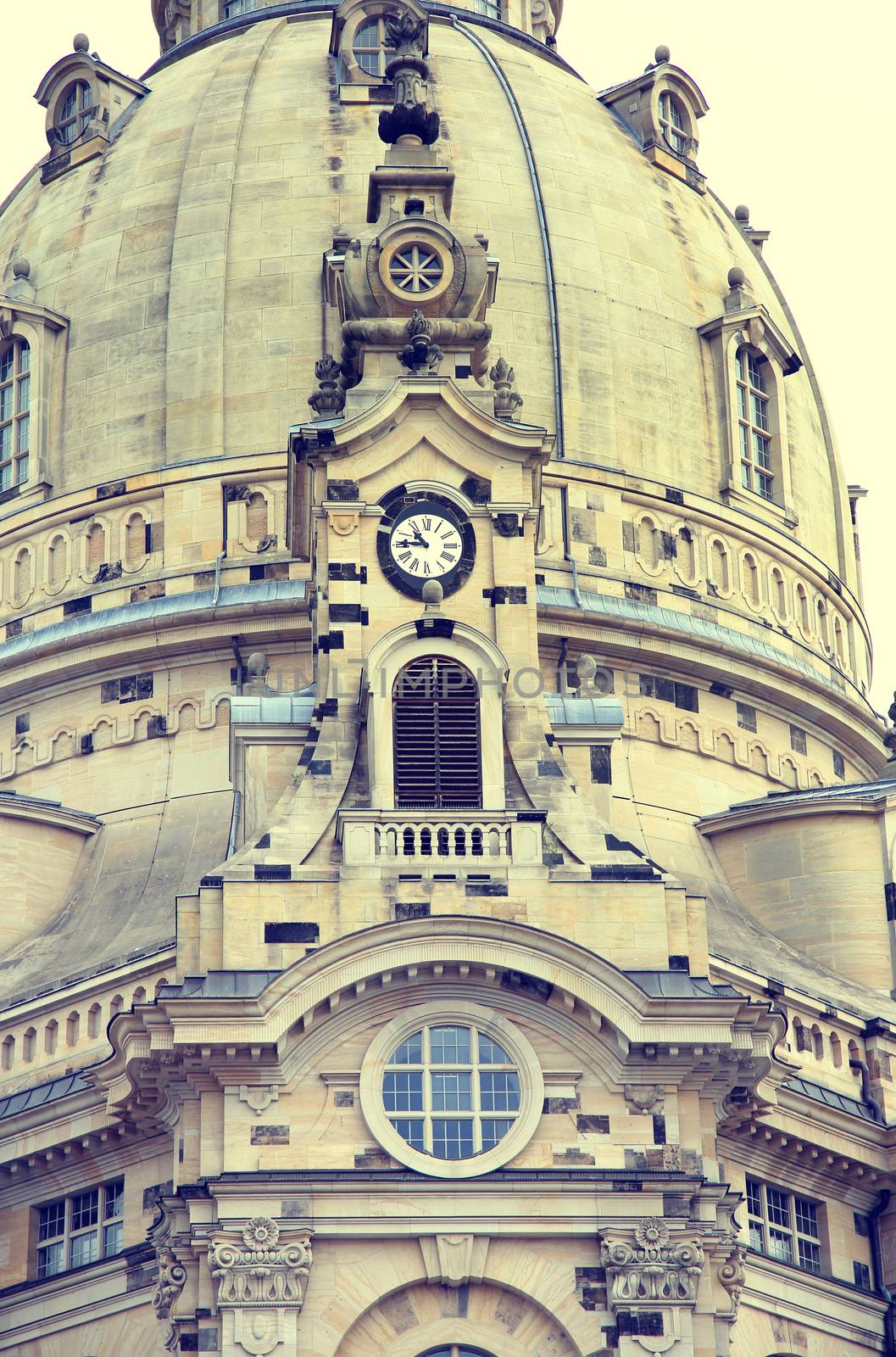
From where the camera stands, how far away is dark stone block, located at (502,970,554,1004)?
56594mm

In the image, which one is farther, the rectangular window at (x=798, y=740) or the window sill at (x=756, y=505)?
the window sill at (x=756, y=505)

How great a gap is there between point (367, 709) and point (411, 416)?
5.83m

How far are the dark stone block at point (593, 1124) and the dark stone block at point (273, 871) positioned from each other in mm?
6182

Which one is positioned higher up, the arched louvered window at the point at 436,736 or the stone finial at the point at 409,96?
the stone finial at the point at 409,96

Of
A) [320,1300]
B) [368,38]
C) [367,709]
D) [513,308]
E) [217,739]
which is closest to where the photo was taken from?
[320,1300]

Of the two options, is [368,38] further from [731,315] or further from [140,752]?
[140,752]

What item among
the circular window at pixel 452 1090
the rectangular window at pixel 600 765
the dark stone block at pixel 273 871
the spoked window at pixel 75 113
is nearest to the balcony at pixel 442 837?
the dark stone block at pixel 273 871

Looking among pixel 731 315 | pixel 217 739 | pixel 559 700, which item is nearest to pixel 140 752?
pixel 217 739

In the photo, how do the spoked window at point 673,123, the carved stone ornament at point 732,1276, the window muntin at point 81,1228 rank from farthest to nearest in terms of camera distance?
the spoked window at point 673,123, the window muntin at point 81,1228, the carved stone ornament at point 732,1276

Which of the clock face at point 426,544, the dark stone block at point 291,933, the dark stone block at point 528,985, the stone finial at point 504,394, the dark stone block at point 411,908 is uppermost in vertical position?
the stone finial at point 504,394

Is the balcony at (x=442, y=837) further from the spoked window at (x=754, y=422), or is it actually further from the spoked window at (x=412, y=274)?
the spoked window at (x=754, y=422)

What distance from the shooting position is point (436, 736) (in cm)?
5991

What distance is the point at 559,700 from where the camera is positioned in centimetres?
6309

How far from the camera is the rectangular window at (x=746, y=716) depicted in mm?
75688
